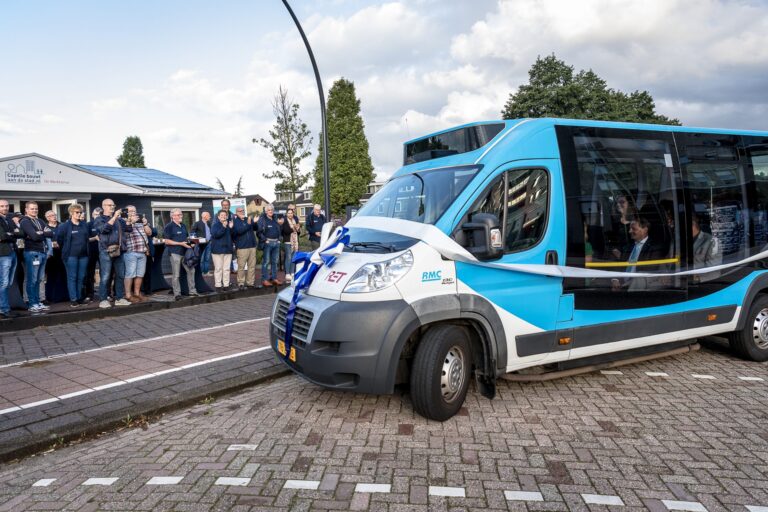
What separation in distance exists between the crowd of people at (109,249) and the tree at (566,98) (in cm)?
3066

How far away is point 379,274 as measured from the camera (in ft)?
12.8

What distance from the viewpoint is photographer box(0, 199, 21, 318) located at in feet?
27.3

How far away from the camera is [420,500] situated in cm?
299

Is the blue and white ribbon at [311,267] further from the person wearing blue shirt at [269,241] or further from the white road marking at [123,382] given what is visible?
the person wearing blue shirt at [269,241]

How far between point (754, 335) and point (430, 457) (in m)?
4.78

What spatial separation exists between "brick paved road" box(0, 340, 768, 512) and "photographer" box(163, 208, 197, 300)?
651 cm

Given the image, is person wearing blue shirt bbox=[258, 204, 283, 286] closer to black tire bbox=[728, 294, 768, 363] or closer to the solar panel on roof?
the solar panel on roof

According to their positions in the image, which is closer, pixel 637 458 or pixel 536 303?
pixel 637 458

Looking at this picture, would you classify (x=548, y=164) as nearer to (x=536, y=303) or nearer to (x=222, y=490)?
(x=536, y=303)

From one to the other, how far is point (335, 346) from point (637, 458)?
7.61 feet

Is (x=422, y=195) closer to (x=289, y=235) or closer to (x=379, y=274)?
(x=379, y=274)

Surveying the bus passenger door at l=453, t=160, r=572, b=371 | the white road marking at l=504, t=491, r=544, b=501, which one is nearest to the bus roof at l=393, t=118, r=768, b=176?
the bus passenger door at l=453, t=160, r=572, b=371

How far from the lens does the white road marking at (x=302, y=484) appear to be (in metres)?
3.14

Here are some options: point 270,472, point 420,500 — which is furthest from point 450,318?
point 270,472
